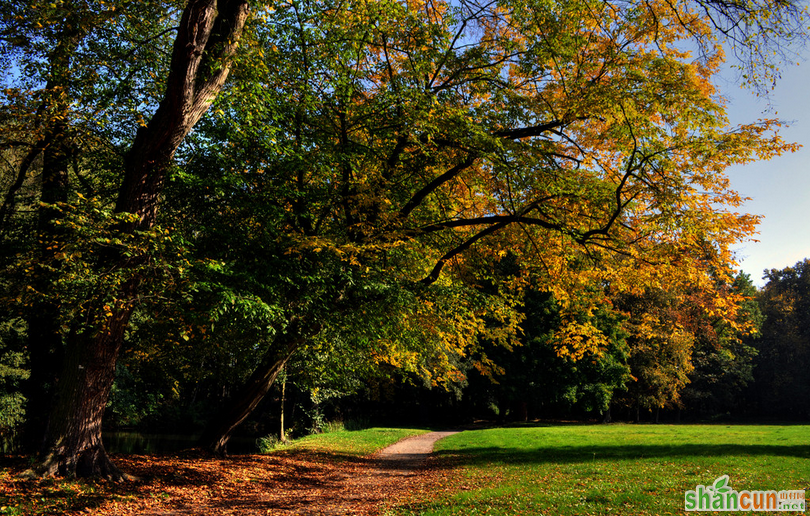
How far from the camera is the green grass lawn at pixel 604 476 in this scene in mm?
7723

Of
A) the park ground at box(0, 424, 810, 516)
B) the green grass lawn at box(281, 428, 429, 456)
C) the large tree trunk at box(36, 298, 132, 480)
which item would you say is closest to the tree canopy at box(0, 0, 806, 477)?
the large tree trunk at box(36, 298, 132, 480)

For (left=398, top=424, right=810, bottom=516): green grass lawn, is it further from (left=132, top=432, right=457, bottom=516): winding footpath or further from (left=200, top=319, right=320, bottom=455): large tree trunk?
(left=200, top=319, right=320, bottom=455): large tree trunk

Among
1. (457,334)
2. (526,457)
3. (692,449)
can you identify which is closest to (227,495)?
(457,334)

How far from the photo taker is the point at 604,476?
10203 mm

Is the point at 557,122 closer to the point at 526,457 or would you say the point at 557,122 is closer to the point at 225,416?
the point at 526,457

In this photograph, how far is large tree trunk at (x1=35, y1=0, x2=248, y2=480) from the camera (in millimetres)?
7832

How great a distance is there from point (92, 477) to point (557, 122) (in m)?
11.5

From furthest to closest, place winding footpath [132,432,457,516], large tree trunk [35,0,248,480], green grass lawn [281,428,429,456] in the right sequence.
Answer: green grass lawn [281,428,429,456] → winding footpath [132,432,457,516] → large tree trunk [35,0,248,480]

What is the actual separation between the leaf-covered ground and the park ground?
22mm

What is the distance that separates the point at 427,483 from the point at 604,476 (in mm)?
3966

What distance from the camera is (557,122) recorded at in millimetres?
10711

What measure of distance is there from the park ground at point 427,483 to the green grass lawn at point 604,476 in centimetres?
3

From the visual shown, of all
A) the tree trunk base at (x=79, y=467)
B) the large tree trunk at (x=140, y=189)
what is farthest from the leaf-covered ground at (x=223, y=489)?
the large tree trunk at (x=140, y=189)

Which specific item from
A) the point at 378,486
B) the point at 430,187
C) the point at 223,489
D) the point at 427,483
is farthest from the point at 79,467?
the point at 430,187
